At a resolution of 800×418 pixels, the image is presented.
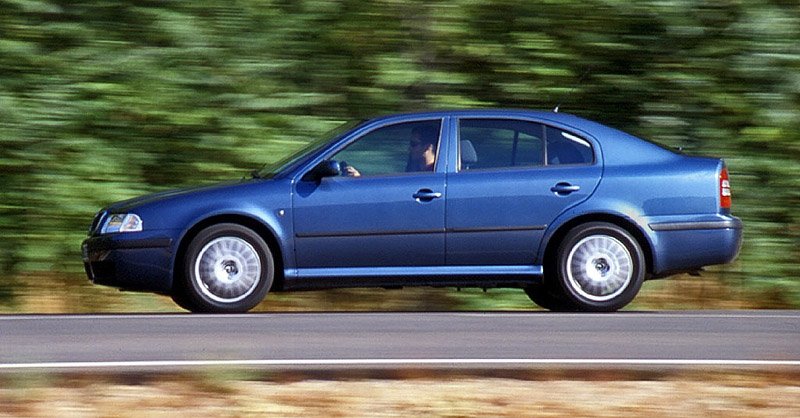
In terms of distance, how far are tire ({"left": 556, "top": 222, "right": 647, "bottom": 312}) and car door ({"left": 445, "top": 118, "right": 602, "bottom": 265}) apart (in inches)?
8.6

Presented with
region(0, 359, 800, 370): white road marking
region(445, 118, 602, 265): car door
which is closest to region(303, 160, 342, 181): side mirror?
region(445, 118, 602, 265): car door

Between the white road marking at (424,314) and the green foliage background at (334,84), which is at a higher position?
the green foliage background at (334,84)

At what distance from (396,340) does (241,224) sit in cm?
181

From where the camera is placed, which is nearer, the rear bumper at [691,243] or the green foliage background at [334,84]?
the rear bumper at [691,243]

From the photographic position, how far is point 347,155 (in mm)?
10016

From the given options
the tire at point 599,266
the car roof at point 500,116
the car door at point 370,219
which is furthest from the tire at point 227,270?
the tire at point 599,266

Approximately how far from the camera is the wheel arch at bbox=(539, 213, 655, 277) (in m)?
9.88

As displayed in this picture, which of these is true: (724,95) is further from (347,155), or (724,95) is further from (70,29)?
(70,29)

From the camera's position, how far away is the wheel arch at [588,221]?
9.88m

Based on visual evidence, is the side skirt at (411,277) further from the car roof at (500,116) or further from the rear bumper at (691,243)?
the car roof at (500,116)

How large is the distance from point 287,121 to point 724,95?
3.81 m

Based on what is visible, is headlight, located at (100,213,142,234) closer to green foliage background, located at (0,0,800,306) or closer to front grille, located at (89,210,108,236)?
front grille, located at (89,210,108,236)

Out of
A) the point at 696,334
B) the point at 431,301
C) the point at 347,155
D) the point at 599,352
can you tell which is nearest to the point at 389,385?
the point at 599,352

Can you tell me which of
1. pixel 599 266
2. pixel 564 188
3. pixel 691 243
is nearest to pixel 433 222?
pixel 564 188
